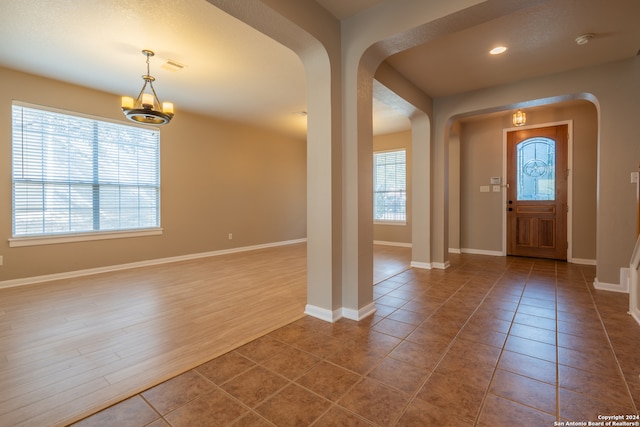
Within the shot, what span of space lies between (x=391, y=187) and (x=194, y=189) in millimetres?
4662

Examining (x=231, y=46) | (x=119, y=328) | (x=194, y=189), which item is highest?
(x=231, y=46)

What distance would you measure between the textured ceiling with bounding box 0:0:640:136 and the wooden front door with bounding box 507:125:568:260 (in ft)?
6.71

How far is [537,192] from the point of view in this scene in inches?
211

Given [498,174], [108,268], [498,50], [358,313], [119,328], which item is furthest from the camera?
[498,174]

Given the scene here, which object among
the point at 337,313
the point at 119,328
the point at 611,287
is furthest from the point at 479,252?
the point at 119,328

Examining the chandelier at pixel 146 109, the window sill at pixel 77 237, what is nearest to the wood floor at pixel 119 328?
the window sill at pixel 77 237

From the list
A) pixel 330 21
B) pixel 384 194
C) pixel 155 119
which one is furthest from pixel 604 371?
pixel 384 194

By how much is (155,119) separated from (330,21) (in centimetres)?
247

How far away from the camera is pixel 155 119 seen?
3.66 m

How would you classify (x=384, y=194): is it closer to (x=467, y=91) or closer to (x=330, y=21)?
(x=467, y=91)

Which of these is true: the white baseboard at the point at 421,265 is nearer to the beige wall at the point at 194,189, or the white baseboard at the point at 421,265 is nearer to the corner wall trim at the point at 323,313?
the corner wall trim at the point at 323,313

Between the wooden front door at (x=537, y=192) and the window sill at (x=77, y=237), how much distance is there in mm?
6705

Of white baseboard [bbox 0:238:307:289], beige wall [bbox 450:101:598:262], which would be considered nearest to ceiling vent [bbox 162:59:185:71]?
white baseboard [bbox 0:238:307:289]

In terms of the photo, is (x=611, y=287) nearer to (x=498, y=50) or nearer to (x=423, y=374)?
(x=498, y=50)
